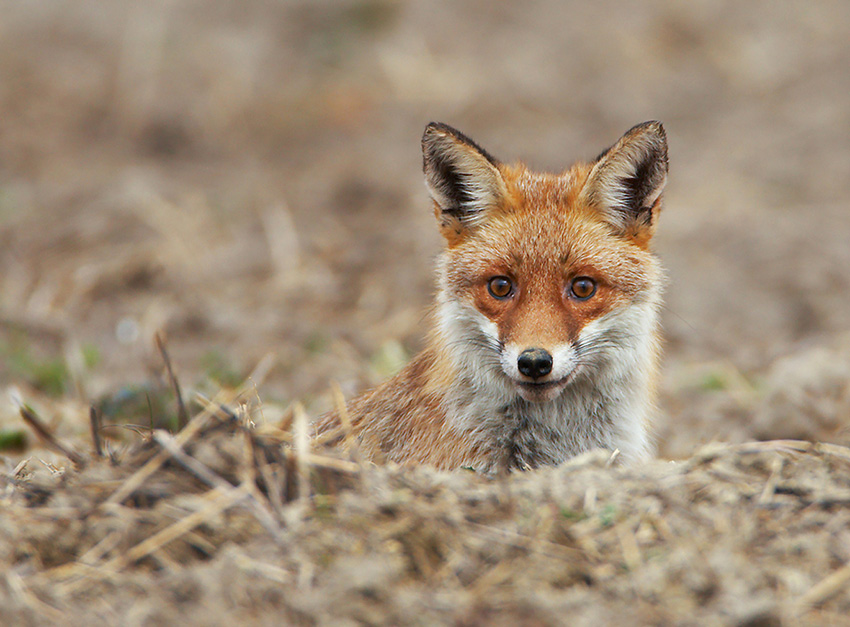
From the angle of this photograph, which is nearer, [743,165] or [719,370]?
[719,370]

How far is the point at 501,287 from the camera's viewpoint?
16.5 feet

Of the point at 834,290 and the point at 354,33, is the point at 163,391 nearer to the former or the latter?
the point at 834,290

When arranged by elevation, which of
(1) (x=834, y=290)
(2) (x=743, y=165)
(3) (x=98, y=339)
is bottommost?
(3) (x=98, y=339)

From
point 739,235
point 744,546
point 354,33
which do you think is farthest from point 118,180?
point 744,546

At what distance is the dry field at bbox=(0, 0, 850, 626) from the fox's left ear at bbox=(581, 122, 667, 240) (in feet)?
4.80

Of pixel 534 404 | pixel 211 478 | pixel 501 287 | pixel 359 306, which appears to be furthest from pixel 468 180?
pixel 359 306

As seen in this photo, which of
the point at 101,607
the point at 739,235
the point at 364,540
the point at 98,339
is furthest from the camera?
the point at 739,235

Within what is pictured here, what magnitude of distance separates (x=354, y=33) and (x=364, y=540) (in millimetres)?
14696

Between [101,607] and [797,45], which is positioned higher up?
[797,45]

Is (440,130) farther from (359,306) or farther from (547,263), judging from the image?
(359,306)

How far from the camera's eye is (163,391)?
700 centimetres

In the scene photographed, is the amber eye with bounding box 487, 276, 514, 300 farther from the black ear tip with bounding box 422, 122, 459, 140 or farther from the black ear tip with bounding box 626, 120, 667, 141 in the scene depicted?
the black ear tip with bounding box 626, 120, 667, 141

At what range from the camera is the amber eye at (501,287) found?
5012 millimetres

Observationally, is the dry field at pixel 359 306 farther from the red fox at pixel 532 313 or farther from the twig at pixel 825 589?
the red fox at pixel 532 313
